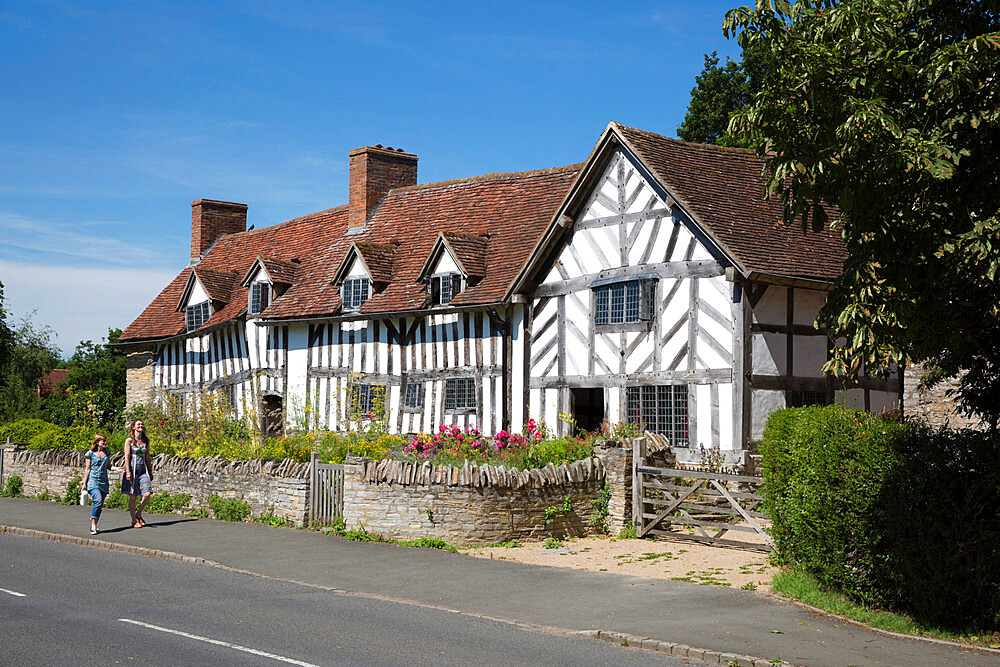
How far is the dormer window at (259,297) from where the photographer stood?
32594 mm

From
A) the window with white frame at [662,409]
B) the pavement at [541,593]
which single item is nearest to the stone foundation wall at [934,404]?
the window with white frame at [662,409]

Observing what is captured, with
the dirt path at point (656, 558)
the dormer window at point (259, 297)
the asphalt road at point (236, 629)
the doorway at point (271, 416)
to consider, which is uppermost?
the dormer window at point (259, 297)

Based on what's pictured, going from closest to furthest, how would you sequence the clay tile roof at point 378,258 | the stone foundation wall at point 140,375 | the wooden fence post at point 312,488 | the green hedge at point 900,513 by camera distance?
1. the green hedge at point 900,513
2. the wooden fence post at point 312,488
3. the clay tile roof at point 378,258
4. the stone foundation wall at point 140,375

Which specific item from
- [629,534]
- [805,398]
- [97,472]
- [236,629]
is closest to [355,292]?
[97,472]

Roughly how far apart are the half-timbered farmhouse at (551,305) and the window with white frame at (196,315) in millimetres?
315

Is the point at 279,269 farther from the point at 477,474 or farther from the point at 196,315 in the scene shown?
the point at 477,474

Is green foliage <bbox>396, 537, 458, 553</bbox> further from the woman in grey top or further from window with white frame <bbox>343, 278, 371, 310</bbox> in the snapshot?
window with white frame <bbox>343, 278, 371, 310</bbox>

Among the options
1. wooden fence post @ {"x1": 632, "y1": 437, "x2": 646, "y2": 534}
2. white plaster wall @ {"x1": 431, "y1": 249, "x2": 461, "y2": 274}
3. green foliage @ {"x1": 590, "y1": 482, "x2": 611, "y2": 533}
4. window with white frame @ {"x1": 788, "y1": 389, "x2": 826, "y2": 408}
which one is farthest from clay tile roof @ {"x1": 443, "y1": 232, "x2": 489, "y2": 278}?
wooden fence post @ {"x1": 632, "y1": 437, "x2": 646, "y2": 534}

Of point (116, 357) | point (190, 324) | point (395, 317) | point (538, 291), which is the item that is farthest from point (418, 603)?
point (116, 357)

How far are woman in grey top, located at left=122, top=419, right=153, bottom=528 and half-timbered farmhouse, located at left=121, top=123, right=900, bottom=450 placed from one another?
603cm

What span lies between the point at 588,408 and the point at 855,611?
16365mm

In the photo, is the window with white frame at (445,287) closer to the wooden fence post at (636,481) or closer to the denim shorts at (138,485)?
the denim shorts at (138,485)

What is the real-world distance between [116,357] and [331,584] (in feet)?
162

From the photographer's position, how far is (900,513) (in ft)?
31.8
